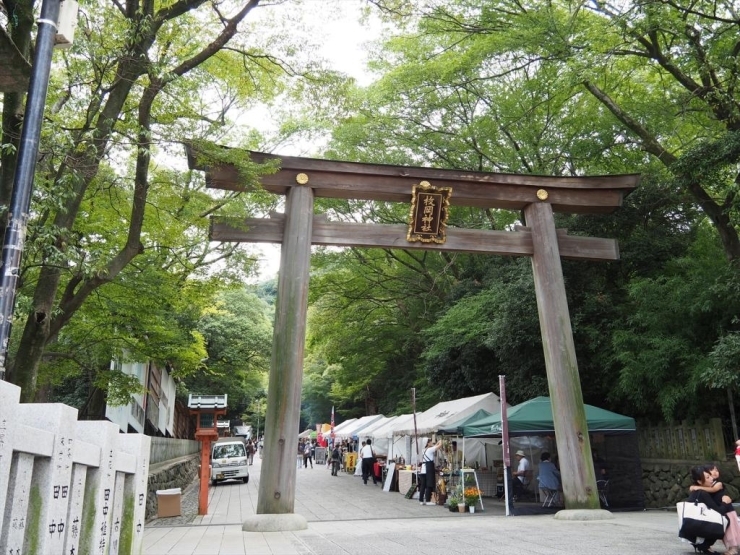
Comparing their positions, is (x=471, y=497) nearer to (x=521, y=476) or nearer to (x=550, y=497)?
(x=550, y=497)

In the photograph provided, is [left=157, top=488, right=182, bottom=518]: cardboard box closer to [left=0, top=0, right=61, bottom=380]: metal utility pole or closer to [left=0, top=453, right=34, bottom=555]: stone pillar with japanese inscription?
[left=0, top=0, right=61, bottom=380]: metal utility pole

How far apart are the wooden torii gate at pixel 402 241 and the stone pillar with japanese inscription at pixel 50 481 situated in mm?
6044

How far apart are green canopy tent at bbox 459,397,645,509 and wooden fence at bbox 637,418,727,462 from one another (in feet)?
3.38

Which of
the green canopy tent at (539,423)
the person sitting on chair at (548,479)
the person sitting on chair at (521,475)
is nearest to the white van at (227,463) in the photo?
the person sitting on chair at (521,475)

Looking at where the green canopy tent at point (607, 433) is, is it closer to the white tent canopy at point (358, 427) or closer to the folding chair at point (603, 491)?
the folding chair at point (603, 491)

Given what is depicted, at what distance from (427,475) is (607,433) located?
436 centimetres

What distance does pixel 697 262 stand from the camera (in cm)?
1245

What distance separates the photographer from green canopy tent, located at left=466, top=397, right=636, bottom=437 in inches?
460

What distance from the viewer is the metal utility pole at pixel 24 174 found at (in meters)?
4.01

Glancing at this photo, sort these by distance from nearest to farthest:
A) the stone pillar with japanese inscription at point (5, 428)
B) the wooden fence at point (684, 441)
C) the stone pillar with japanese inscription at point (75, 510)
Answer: the stone pillar with japanese inscription at point (5, 428)
the stone pillar with japanese inscription at point (75, 510)
the wooden fence at point (684, 441)

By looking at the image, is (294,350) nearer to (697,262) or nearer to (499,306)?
(499,306)

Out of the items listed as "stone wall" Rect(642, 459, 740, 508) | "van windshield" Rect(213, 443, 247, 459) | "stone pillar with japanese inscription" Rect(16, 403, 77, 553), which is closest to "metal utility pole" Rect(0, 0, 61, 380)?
"stone pillar with japanese inscription" Rect(16, 403, 77, 553)

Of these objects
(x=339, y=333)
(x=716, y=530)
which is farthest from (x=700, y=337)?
(x=339, y=333)

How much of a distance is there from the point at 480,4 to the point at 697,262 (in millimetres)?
8038
